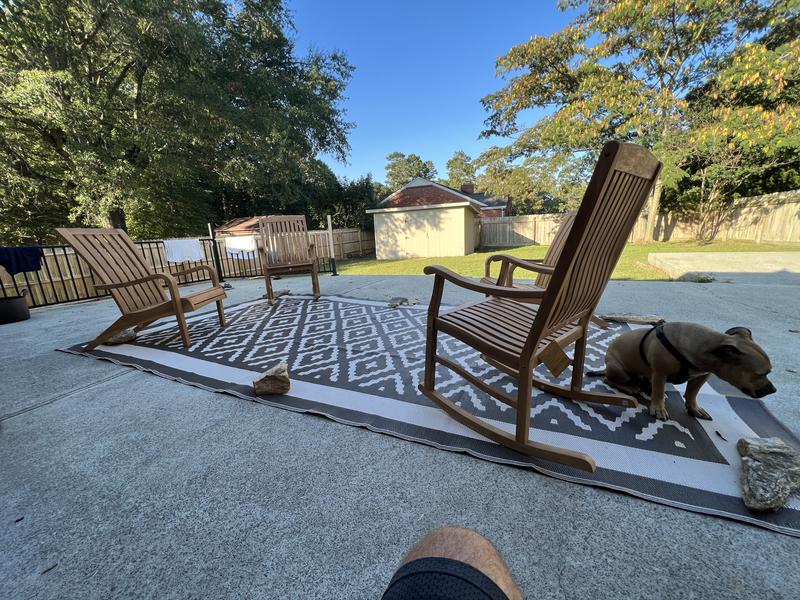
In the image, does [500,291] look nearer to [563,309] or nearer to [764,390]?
[563,309]

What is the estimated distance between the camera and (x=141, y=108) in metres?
9.27

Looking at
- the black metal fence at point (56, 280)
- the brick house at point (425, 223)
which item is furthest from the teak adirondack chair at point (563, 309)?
the brick house at point (425, 223)

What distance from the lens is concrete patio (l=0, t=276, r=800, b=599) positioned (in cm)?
87

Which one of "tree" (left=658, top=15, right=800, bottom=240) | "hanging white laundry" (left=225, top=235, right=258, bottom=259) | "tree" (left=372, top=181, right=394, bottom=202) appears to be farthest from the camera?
"tree" (left=372, top=181, right=394, bottom=202)

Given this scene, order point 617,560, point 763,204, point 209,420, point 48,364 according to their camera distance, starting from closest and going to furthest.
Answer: point 617,560 → point 209,420 → point 48,364 → point 763,204

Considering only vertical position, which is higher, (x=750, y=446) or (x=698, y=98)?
(x=698, y=98)

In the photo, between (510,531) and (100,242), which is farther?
(100,242)

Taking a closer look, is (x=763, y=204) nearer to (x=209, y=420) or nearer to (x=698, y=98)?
(x=698, y=98)

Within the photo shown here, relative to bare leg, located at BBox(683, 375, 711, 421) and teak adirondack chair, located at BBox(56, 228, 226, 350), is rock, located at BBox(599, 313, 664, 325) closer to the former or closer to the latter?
bare leg, located at BBox(683, 375, 711, 421)

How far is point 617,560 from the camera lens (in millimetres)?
898

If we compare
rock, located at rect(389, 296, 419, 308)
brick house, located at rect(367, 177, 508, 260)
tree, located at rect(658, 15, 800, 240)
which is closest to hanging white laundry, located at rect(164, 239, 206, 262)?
rock, located at rect(389, 296, 419, 308)

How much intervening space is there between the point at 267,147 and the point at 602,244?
449 inches

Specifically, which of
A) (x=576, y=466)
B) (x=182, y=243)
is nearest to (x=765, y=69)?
(x=576, y=466)

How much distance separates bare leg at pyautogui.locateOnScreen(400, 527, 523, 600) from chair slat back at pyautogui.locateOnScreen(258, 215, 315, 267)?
4.27 meters
